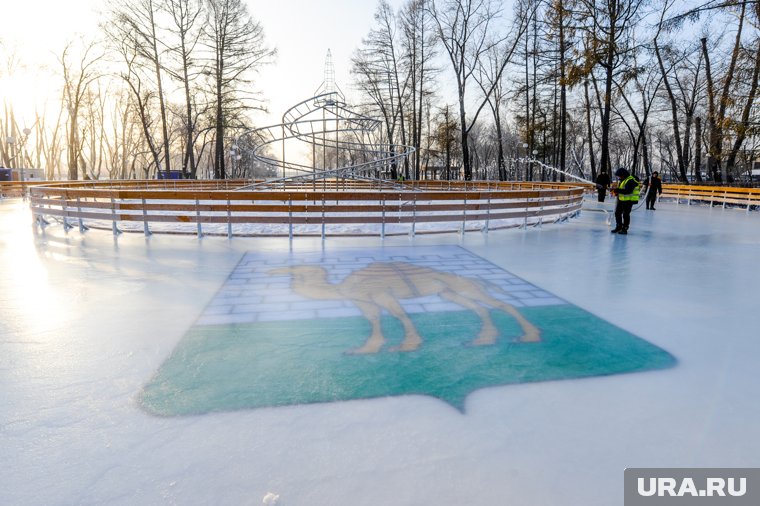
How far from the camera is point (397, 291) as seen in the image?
5.96 metres

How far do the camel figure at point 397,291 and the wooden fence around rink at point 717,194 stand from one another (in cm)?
1907

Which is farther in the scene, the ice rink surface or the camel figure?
the camel figure

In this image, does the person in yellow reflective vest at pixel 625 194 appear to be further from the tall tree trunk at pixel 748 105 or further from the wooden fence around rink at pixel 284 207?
the tall tree trunk at pixel 748 105

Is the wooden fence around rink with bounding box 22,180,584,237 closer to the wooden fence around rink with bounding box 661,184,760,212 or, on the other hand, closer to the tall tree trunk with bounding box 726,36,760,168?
the wooden fence around rink with bounding box 661,184,760,212

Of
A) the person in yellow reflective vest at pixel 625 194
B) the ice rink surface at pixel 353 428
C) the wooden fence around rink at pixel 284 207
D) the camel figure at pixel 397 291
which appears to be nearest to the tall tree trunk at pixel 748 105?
the wooden fence around rink at pixel 284 207

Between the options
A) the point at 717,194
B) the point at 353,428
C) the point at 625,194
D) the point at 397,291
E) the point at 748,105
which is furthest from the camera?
the point at 717,194

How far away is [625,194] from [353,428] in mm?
10914

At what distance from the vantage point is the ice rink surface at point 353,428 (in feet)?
7.48

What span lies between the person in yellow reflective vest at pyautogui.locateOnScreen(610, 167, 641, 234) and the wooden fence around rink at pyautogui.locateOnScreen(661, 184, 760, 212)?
1145 cm

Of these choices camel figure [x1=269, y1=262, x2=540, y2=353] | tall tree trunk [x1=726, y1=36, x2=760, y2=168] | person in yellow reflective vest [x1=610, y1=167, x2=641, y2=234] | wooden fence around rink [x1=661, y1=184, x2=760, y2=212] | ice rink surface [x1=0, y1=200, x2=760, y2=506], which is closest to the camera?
ice rink surface [x1=0, y1=200, x2=760, y2=506]

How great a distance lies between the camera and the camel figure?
4367 mm

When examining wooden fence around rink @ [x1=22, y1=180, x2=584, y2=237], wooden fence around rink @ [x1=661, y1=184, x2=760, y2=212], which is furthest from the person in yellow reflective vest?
wooden fence around rink @ [x1=661, y1=184, x2=760, y2=212]

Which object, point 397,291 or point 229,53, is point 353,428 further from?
point 229,53

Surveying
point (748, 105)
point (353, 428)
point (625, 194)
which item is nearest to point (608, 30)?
point (748, 105)
